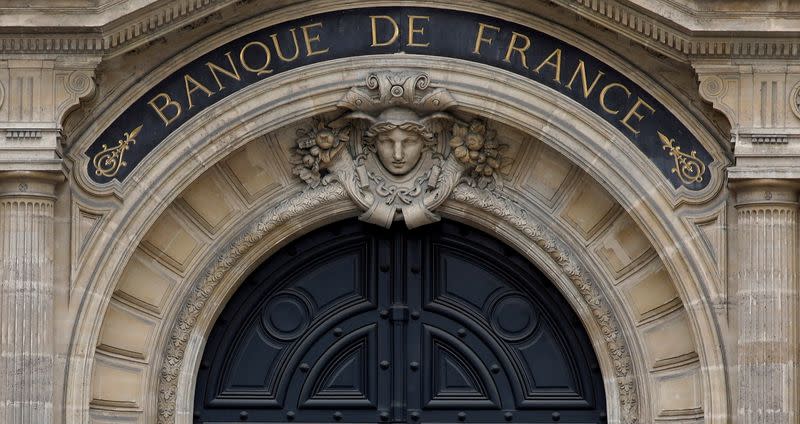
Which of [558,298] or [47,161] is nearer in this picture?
[47,161]

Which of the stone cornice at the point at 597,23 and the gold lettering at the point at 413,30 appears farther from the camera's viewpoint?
the gold lettering at the point at 413,30

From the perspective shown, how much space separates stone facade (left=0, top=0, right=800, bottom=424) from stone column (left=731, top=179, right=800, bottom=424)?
1 cm

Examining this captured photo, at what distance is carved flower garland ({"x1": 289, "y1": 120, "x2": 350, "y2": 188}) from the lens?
1447cm

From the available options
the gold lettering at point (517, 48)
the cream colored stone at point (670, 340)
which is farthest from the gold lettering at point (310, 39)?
the cream colored stone at point (670, 340)

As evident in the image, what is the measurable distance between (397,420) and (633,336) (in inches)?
69.3

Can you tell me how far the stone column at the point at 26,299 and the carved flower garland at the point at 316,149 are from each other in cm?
171

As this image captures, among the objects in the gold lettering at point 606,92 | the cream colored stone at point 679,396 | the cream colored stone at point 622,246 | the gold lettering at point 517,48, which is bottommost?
the cream colored stone at point 679,396

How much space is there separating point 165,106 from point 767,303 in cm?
428

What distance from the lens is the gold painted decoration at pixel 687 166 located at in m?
14.1

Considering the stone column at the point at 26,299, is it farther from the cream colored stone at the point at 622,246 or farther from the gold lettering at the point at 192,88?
the cream colored stone at the point at 622,246

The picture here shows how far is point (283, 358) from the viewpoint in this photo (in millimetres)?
14766

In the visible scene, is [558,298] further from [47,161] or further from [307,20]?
[47,161]

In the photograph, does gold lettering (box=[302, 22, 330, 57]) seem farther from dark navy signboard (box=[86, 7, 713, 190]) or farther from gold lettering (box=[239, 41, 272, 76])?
gold lettering (box=[239, 41, 272, 76])

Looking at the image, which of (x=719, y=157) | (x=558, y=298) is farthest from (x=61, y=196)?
(x=719, y=157)
